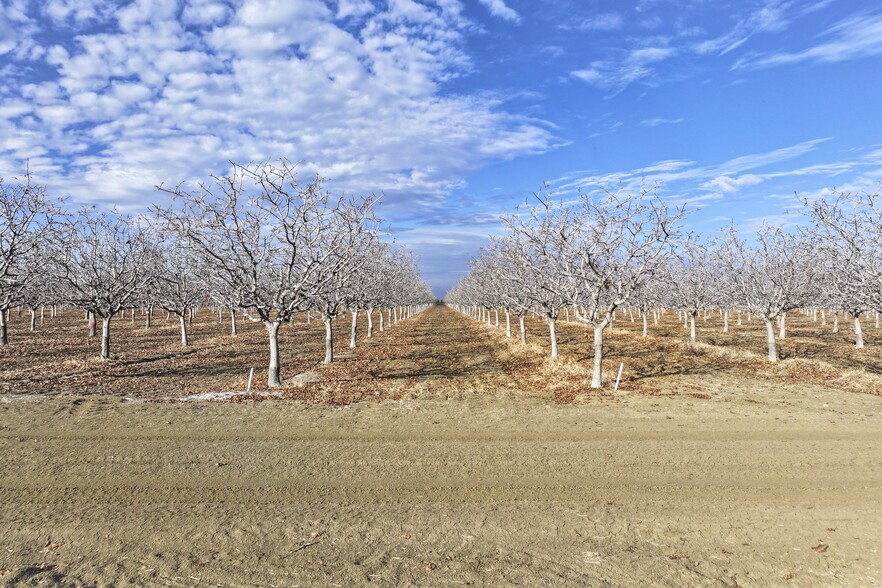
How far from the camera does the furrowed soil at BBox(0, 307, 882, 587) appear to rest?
6535mm

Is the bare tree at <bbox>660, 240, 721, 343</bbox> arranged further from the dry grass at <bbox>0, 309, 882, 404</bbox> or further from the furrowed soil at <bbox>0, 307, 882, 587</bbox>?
the furrowed soil at <bbox>0, 307, 882, 587</bbox>

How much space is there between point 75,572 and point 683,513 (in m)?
8.69

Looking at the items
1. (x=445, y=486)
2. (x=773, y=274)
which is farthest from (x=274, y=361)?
(x=773, y=274)

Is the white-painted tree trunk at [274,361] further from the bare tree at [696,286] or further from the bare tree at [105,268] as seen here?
the bare tree at [696,286]

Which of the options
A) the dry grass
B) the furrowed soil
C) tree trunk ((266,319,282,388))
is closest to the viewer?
the furrowed soil

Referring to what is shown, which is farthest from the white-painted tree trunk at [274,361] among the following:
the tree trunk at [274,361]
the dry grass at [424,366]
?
the dry grass at [424,366]

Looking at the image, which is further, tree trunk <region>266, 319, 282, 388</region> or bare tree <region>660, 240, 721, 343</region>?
bare tree <region>660, 240, 721, 343</region>

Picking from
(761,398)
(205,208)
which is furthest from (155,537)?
(761,398)

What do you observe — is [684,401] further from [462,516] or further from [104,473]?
[104,473]

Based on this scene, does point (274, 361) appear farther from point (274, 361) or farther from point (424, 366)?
point (424, 366)

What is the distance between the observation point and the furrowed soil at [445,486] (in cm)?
654

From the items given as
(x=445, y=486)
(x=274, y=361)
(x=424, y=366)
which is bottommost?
(x=445, y=486)

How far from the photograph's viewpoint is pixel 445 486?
29.8 ft

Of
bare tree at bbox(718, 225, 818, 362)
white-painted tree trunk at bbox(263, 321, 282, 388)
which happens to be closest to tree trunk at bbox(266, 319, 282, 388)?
white-painted tree trunk at bbox(263, 321, 282, 388)
